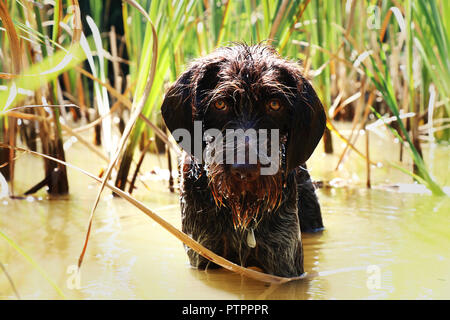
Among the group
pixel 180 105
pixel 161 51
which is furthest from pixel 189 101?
pixel 161 51

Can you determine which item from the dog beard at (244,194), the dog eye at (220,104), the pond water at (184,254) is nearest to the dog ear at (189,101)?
the dog eye at (220,104)

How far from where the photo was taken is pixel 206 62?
9.51 feet

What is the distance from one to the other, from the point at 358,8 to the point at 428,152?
1749 mm

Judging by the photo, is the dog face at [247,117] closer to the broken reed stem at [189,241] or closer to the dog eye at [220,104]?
the dog eye at [220,104]

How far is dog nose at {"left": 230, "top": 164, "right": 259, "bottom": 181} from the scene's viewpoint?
2.48 m

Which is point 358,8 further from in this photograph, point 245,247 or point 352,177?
point 245,247

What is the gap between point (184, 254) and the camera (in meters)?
3.27

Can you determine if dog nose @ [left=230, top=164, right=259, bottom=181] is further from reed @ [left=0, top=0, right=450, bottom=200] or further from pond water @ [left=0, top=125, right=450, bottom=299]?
reed @ [left=0, top=0, right=450, bottom=200]

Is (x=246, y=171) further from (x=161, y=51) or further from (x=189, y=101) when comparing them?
(x=161, y=51)

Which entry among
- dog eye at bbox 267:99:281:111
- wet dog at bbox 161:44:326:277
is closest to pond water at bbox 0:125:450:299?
wet dog at bbox 161:44:326:277

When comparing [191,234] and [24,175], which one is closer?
[191,234]

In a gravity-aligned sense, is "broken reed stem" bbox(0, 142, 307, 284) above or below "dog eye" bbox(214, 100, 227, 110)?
below
